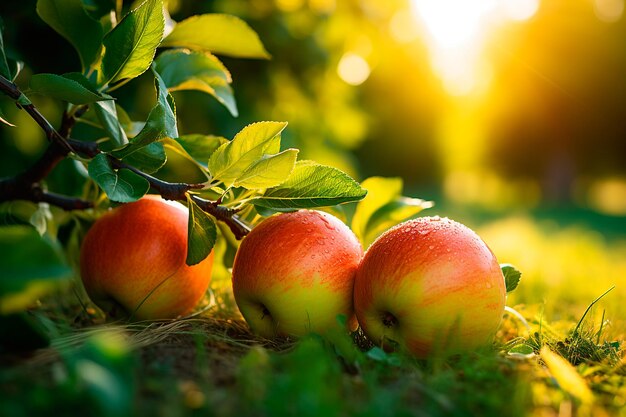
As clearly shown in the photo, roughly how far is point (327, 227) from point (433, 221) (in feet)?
0.82

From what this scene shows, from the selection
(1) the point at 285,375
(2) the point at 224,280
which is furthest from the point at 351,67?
(1) the point at 285,375

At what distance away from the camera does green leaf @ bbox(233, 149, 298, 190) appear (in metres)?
1.21

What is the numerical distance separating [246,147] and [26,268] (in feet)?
1.79

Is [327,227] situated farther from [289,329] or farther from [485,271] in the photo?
[485,271]

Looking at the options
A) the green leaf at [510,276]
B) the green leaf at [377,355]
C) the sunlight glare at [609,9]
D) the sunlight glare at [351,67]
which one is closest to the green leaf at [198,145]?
the green leaf at [377,355]

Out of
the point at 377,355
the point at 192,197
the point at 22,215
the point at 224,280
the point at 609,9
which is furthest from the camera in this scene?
the point at 609,9

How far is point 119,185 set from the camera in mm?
1196

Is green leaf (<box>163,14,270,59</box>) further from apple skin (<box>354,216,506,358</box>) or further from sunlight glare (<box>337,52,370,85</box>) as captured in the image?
sunlight glare (<box>337,52,370,85</box>)

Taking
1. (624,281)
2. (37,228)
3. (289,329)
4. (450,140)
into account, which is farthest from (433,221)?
(450,140)

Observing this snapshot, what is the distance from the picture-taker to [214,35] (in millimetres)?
1599

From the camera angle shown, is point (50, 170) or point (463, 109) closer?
point (50, 170)

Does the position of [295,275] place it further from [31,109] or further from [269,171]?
[31,109]

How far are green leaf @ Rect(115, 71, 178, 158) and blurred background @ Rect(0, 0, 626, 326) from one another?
908mm

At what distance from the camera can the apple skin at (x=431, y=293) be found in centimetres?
121
